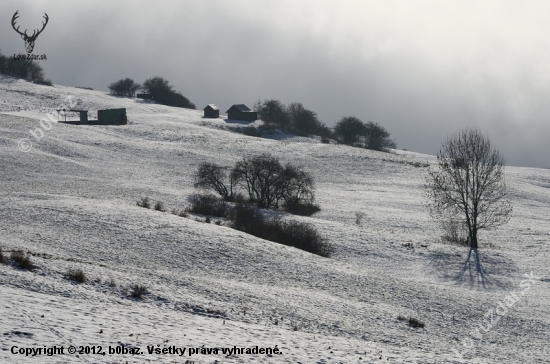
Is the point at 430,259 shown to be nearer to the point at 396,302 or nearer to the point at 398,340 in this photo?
the point at 396,302

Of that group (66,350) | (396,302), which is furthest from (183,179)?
(66,350)

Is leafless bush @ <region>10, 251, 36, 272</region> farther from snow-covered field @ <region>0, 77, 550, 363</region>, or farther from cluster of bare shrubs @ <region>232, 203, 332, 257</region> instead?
cluster of bare shrubs @ <region>232, 203, 332, 257</region>

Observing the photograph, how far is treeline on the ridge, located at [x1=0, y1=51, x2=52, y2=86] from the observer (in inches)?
5001

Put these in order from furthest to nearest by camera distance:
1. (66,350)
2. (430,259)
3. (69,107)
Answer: (69,107) < (430,259) < (66,350)

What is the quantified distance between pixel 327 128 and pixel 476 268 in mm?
99115

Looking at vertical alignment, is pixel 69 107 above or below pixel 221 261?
above

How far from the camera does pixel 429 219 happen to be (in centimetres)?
4878

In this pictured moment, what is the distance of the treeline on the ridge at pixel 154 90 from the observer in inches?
5857

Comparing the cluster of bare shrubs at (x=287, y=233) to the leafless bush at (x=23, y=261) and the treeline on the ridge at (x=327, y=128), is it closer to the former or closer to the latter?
the leafless bush at (x=23, y=261)

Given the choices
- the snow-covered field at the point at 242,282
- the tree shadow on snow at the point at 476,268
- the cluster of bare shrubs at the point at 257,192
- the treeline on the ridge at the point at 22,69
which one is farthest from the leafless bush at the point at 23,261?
the treeline on the ridge at the point at 22,69

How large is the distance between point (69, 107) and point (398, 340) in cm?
9406

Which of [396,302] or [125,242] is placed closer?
[396,302]

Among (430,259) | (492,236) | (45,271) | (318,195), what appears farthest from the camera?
(318,195)

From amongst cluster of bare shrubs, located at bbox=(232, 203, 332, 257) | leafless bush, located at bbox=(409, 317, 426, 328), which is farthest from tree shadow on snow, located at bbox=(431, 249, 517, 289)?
leafless bush, located at bbox=(409, 317, 426, 328)
